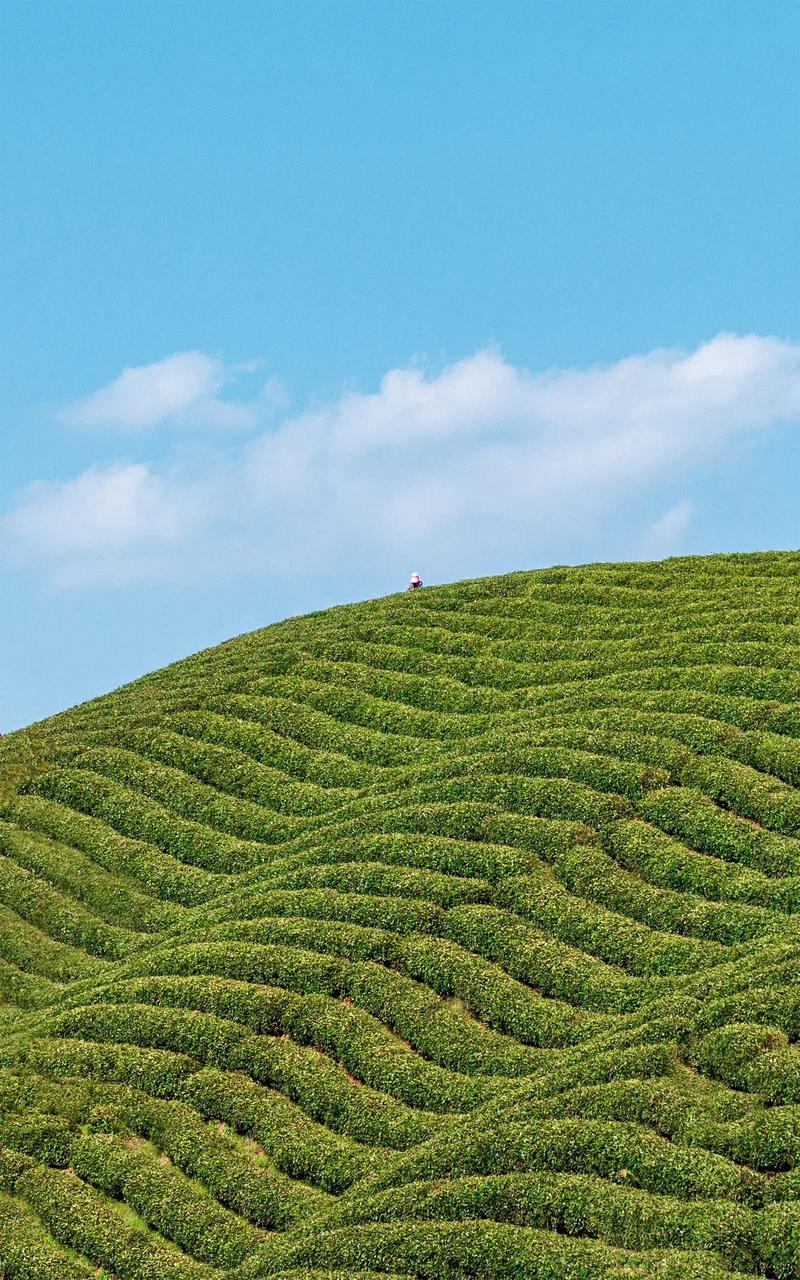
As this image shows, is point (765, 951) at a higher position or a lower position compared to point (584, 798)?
lower

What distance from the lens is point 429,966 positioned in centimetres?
2484

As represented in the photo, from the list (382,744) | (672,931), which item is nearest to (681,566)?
(382,744)

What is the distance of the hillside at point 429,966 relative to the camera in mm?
19672

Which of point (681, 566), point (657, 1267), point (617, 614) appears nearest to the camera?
point (657, 1267)

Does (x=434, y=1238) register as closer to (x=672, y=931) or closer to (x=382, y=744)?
(x=672, y=931)

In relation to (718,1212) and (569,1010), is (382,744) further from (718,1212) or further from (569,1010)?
(718,1212)

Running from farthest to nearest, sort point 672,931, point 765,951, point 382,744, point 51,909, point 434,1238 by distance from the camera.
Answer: point 382,744
point 51,909
point 672,931
point 765,951
point 434,1238

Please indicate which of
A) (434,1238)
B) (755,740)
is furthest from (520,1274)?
(755,740)

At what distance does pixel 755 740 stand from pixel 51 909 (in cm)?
1453

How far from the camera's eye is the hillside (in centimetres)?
1967

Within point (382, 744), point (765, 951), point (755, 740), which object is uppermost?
point (382, 744)

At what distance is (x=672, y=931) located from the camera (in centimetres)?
2462

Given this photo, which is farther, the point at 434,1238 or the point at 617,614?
the point at 617,614

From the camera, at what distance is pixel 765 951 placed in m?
23.0
